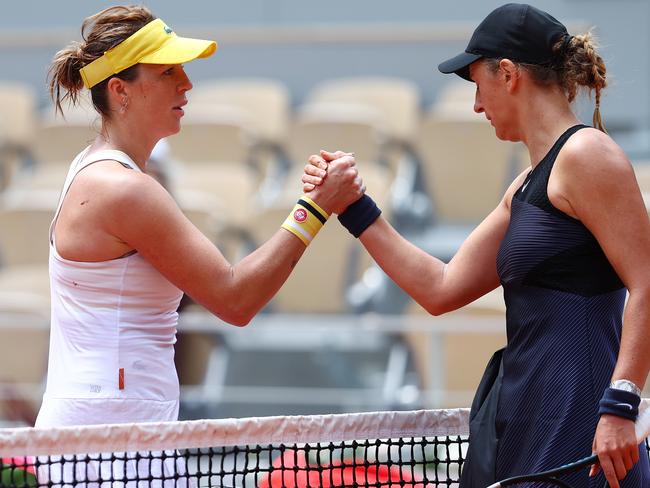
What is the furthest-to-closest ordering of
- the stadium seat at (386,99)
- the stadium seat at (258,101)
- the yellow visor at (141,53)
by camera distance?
the stadium seat at (258,101)
the stadium seat at (386,99)
the yellow visor at (141,53)

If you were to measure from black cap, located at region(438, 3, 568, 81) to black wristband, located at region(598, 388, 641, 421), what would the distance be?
67 cm

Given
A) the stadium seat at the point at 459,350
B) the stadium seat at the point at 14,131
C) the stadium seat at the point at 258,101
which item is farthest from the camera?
the stadium seat at the point at 14,131

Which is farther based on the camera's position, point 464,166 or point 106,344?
point 464,166

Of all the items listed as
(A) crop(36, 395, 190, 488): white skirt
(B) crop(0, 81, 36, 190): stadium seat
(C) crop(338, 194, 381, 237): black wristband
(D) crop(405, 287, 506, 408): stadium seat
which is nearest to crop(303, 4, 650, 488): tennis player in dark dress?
(C) crop(338, 194, 381, 237): black wristband

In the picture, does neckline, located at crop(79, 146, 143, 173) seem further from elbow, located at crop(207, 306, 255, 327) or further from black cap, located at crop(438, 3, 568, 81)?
black cap, located at crop(438, 3, 568, 81)

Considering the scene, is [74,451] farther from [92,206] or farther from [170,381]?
[92,206]

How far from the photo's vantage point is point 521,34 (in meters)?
2.19

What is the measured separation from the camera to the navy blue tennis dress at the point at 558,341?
81.1 inches

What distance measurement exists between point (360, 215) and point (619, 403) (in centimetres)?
86

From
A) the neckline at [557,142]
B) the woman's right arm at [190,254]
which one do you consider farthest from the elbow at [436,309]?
the neckline at [557,142]

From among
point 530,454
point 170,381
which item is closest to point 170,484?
point 170,381

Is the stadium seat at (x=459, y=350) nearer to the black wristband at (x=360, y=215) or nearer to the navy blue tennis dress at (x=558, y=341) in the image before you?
the black wristband at (x=360, y=215)

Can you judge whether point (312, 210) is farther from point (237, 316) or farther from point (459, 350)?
point (459, 350)

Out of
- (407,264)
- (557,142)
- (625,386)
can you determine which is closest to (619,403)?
(625,386)
